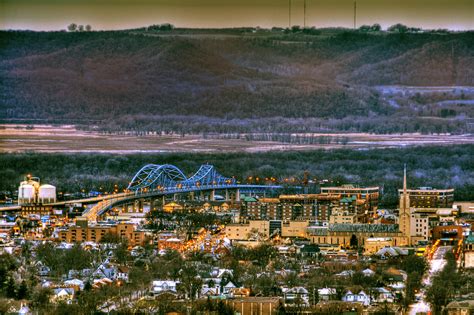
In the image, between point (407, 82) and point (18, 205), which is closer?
point (18, 205)

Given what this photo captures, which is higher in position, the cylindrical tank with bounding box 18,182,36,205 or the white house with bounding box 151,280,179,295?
the white house with bounding box 151,280,179,295

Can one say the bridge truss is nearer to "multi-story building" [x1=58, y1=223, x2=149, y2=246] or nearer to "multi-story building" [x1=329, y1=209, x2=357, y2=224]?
"multi-story building" [x1=329, y1=209, x2=357, y2=224]

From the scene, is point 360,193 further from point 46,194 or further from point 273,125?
point 273,125

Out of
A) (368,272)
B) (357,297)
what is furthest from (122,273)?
(357,297)

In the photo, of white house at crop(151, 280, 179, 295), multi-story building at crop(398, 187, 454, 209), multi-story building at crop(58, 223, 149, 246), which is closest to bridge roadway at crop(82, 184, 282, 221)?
multi-story building at crop(58, 223, 149, 246)

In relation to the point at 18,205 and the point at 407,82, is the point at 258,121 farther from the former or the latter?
the point at 18,205

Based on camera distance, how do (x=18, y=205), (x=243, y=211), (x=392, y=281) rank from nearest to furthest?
(x=392, y=281) < (x=243, y=211) < (x=18, y=205)

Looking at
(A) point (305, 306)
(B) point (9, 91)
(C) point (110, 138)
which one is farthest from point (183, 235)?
(B) point (9, 91)

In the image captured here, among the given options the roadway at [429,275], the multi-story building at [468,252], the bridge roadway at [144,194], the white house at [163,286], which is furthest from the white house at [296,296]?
the bridge roadway at [144,194]
